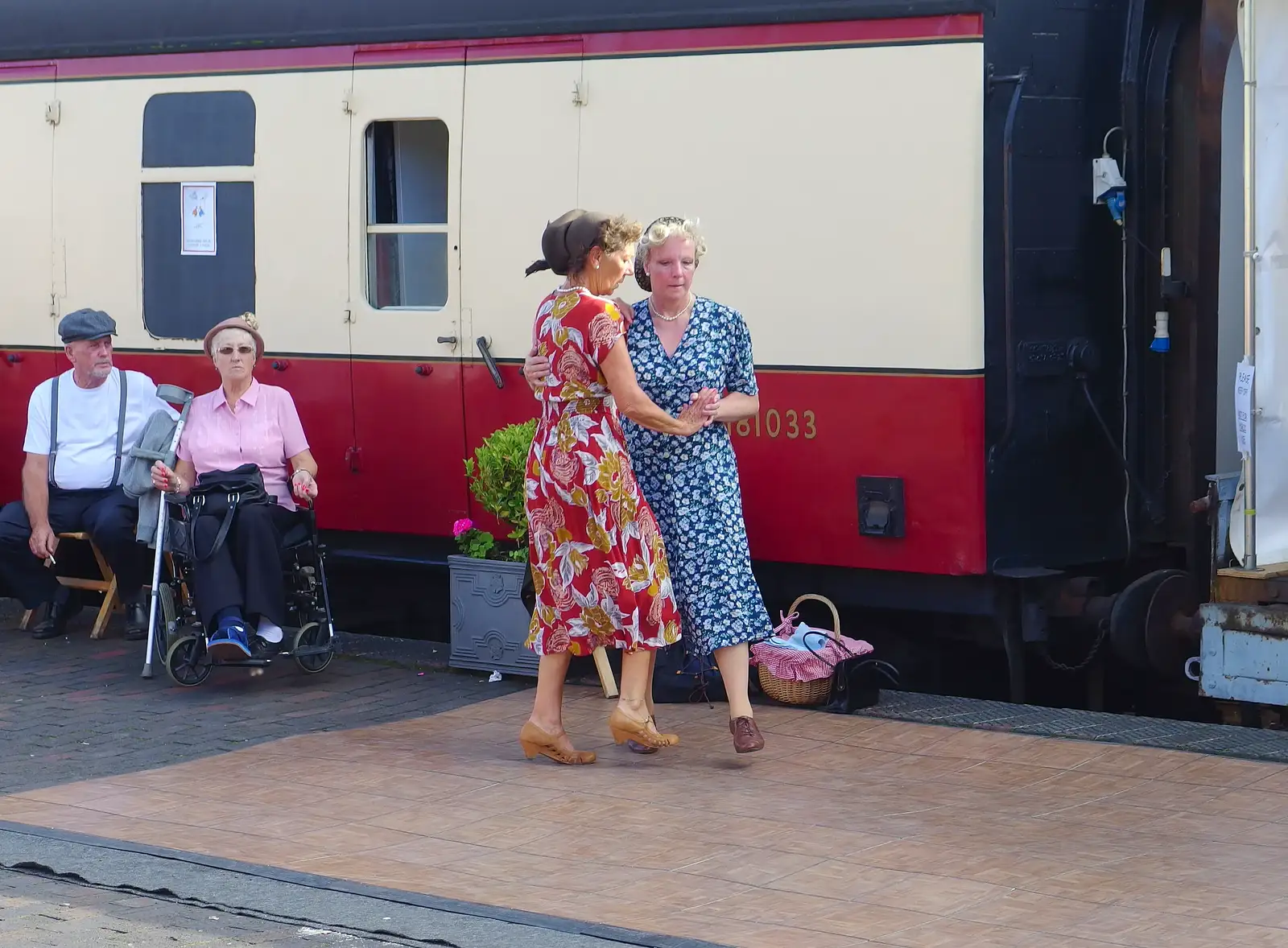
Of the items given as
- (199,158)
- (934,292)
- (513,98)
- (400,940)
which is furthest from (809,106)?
(400,940)

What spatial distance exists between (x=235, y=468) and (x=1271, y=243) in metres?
4.00

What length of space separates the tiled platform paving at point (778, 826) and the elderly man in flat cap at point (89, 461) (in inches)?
84.8

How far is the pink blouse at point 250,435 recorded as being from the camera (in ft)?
26.8

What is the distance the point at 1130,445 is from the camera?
25.1 feet

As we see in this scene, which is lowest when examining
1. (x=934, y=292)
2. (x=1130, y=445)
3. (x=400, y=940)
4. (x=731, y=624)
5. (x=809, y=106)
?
(x=400, y=940)

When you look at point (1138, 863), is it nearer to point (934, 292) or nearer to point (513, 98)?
point (934, 292)

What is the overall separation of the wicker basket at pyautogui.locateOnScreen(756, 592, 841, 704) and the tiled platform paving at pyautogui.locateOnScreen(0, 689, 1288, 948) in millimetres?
74

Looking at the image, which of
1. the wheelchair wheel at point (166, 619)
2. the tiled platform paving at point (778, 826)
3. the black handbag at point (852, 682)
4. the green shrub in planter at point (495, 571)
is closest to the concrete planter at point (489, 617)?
the green shrub in planter at point (495, 571)

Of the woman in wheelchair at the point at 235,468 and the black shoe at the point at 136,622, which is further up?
→ the woman in wheelchair at the point at 235,468

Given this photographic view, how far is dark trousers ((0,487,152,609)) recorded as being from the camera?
29.1 ft

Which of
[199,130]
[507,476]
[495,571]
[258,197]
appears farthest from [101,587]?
[507,476]

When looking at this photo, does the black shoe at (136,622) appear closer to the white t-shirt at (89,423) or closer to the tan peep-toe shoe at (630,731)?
the white t-shirt at (89,423)

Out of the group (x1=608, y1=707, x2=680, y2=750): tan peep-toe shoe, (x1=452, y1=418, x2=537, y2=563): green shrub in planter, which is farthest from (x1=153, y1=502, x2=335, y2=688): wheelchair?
(x1=608, y1=707, x2=680, y2=750): tan peep-toe shoe

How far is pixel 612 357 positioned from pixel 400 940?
2.10 metres
